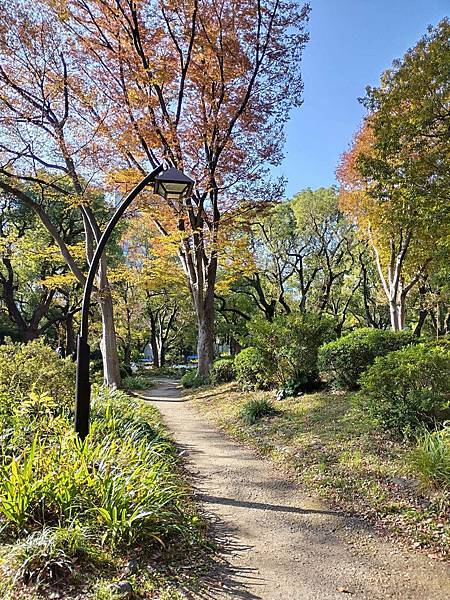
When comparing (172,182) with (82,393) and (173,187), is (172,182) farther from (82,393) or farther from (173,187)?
(82,393)

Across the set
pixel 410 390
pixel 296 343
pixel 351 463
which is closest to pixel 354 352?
pixel 296 343

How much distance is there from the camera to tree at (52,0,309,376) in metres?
9.59

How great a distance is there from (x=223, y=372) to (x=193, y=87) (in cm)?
817

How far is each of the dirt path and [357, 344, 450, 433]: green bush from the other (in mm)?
1510

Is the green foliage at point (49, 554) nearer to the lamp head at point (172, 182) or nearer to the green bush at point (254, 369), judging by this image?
the lamp head at point (172, 182)

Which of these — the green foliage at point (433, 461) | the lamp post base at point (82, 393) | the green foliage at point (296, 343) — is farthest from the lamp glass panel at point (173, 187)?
the green foliage at point (296, 343)

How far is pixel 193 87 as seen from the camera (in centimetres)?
1100

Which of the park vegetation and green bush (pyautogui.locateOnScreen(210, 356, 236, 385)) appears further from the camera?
green bush (pyautogui.locateOnScreen(210, 356, 236, 385))

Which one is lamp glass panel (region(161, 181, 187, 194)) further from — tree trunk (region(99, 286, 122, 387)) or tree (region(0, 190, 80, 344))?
tree (region(0, 190, 80, 344))

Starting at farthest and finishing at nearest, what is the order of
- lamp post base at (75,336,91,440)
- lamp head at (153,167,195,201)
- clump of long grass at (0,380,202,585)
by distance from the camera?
lamp head at (153,167,195,201) < lamp post base at (75,336,91,440) < clump of long grass at (0,380,202,585)

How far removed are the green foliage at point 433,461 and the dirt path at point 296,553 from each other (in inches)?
30.3

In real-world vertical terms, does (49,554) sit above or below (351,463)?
above

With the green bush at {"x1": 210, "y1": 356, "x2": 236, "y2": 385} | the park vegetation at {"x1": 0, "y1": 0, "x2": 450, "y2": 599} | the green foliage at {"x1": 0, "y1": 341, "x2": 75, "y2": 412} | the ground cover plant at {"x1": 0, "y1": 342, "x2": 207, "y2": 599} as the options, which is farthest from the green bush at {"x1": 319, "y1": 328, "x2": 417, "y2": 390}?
the green bush at {"x1": 210, "y1": 356, "x2": 236, "y2": 385}

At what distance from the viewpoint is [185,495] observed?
13.0ft
